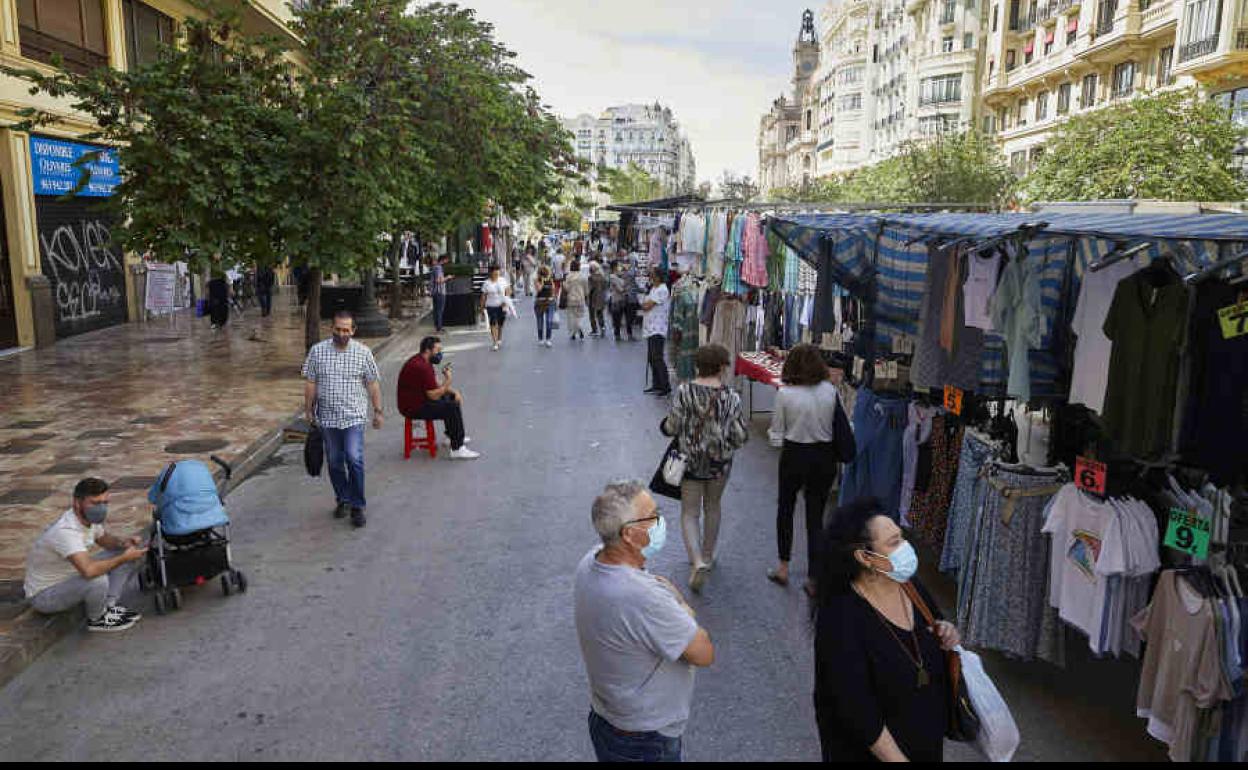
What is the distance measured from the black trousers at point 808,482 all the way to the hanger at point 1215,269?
2.71m

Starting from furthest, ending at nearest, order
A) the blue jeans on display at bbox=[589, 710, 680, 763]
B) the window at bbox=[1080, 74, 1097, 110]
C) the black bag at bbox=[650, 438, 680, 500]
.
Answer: the window at bbox=[1080, 74, 1097, 110] → the black bag at bbox=[650, 438, 680, 500] → the blue jeans on display at bbox=[589, 710, 680, 763]

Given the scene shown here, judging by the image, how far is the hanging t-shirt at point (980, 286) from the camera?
6.41m

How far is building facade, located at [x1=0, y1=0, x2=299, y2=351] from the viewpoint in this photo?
60.7 feet

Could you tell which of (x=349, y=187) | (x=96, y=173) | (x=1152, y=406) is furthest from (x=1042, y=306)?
(x=96, y=173)

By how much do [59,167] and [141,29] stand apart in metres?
5.22

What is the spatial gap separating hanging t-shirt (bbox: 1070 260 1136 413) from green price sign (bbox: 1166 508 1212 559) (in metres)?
0.80

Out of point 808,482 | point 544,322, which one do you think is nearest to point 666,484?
point 808,482

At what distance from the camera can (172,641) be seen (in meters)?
6.21

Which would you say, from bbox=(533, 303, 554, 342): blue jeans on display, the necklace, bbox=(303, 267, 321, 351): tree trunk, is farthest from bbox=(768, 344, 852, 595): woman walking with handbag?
bbox=(533, 303, 554, 342): blue jeans on display

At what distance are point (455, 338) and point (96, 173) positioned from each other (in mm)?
9120

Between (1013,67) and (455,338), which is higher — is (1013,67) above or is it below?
above

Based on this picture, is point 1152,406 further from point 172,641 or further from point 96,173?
point 96,173

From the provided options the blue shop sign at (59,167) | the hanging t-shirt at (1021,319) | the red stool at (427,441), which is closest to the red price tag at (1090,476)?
the hanging t-shirt at (1021,319)

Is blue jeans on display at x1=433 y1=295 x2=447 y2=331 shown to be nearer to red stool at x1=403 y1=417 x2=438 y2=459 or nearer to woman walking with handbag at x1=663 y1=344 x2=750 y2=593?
red stool at x1=403 y1=417 x2=438 y2=459
